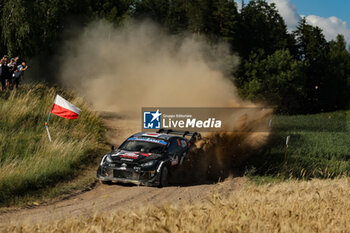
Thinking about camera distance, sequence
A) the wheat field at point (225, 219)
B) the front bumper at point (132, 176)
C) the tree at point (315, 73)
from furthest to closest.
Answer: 1. the tree at point (315, 73)
2. the front bumper at point (132, 176)
3. the wheat field at point (225, 219)

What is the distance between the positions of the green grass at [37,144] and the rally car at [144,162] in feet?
6.17

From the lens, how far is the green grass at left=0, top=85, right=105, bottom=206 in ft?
→ 41.5

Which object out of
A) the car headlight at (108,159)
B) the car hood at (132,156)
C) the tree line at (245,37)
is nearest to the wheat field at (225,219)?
the car hood at (132,156)

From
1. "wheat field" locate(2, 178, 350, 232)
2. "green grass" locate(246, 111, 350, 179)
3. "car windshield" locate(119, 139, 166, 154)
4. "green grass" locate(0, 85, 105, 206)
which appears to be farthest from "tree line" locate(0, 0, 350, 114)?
"wheat field" locate(2, 178, 350, 232)

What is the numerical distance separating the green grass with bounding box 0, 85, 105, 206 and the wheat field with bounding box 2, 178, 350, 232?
20.9ft

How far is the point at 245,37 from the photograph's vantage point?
66875mm

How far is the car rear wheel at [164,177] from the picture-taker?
13281mm

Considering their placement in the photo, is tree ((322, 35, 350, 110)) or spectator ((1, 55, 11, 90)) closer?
spectator ((1, 55, 11, 90))

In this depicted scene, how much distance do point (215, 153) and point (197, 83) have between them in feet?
64.3

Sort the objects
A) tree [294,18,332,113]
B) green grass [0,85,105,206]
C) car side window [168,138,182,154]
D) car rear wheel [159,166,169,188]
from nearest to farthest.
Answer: green grass [0,85,105,206]
car rear wheel [159,166,169,188]
car side window [168,138,182,154]
tree [294,18,332,113]

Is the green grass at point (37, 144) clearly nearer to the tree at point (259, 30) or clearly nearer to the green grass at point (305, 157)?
the green grass at point (305, 157)

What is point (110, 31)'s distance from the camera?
45.8m

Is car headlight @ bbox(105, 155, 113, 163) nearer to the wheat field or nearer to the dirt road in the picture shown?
the dirt road

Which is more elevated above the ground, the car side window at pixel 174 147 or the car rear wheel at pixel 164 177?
the car side window at pixel 174 147
